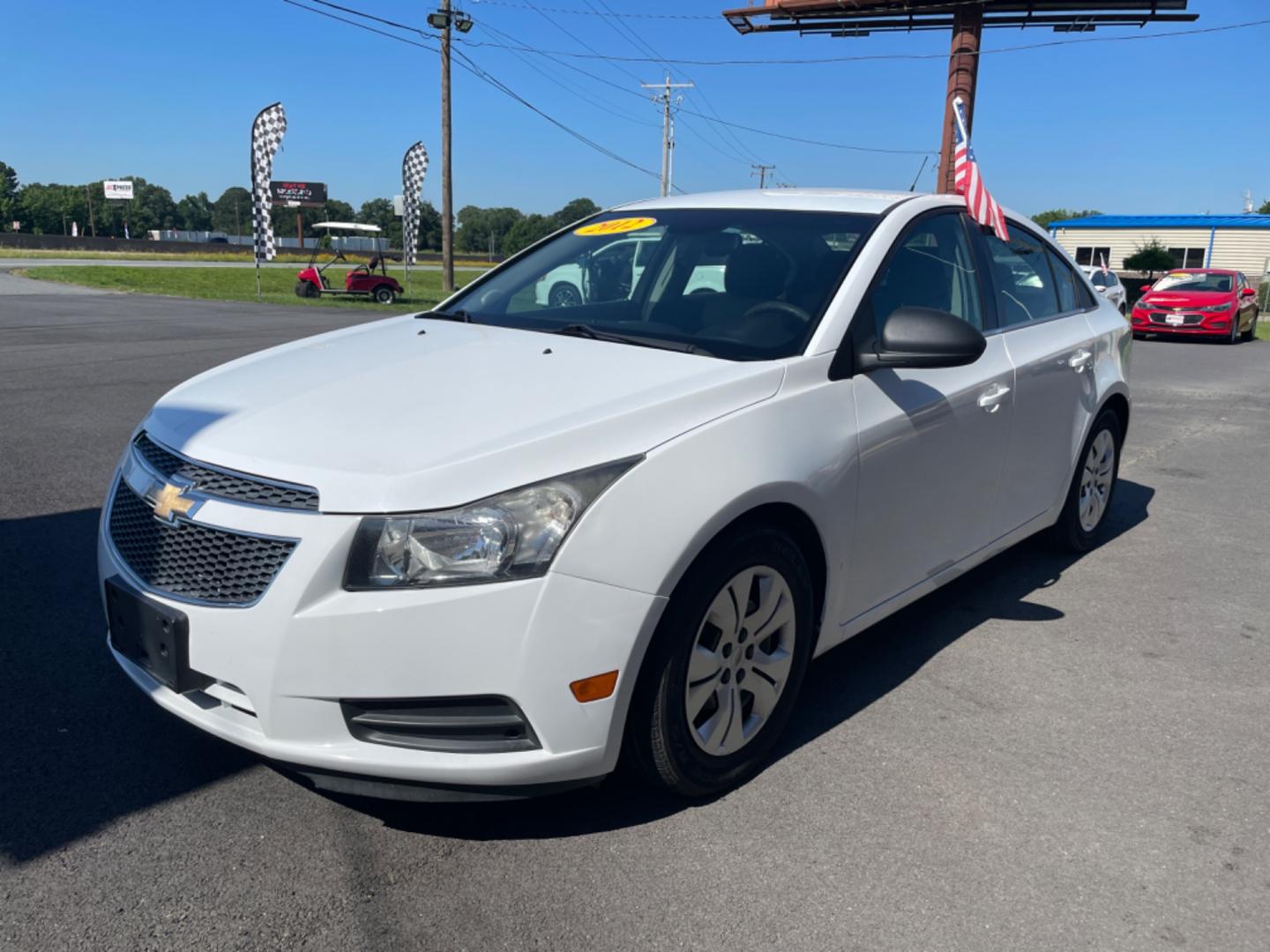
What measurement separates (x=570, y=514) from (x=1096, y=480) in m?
3.77

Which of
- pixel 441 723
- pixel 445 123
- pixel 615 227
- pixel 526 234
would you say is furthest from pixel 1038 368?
pixel 526 234

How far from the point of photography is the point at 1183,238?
44125mm

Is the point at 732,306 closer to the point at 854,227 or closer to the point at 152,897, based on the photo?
the point at 854,227

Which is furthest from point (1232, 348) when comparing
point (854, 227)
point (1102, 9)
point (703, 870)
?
point (703, 870)

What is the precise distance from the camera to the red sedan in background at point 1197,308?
20219 mm

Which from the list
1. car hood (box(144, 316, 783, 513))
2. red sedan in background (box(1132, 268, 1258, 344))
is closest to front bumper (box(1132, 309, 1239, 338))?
red sedan in background (box(1132, 268, 1258, 344))

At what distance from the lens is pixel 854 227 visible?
354 cm

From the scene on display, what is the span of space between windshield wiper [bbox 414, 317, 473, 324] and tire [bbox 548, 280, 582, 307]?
12.6 inches

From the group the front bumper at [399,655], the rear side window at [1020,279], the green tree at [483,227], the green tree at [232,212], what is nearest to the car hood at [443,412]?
the front bumper at [399,655]

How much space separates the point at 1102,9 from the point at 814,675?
29.0 m

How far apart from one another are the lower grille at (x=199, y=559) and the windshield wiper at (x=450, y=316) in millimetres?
1494

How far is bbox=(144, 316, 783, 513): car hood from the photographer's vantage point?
232 centimetres

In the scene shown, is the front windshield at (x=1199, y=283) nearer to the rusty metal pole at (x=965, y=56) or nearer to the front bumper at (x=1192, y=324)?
the front bumper at (x=1192, y=324)

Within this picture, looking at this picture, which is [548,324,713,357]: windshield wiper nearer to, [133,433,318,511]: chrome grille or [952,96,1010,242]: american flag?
[133,433,318,511]: chrome grille
